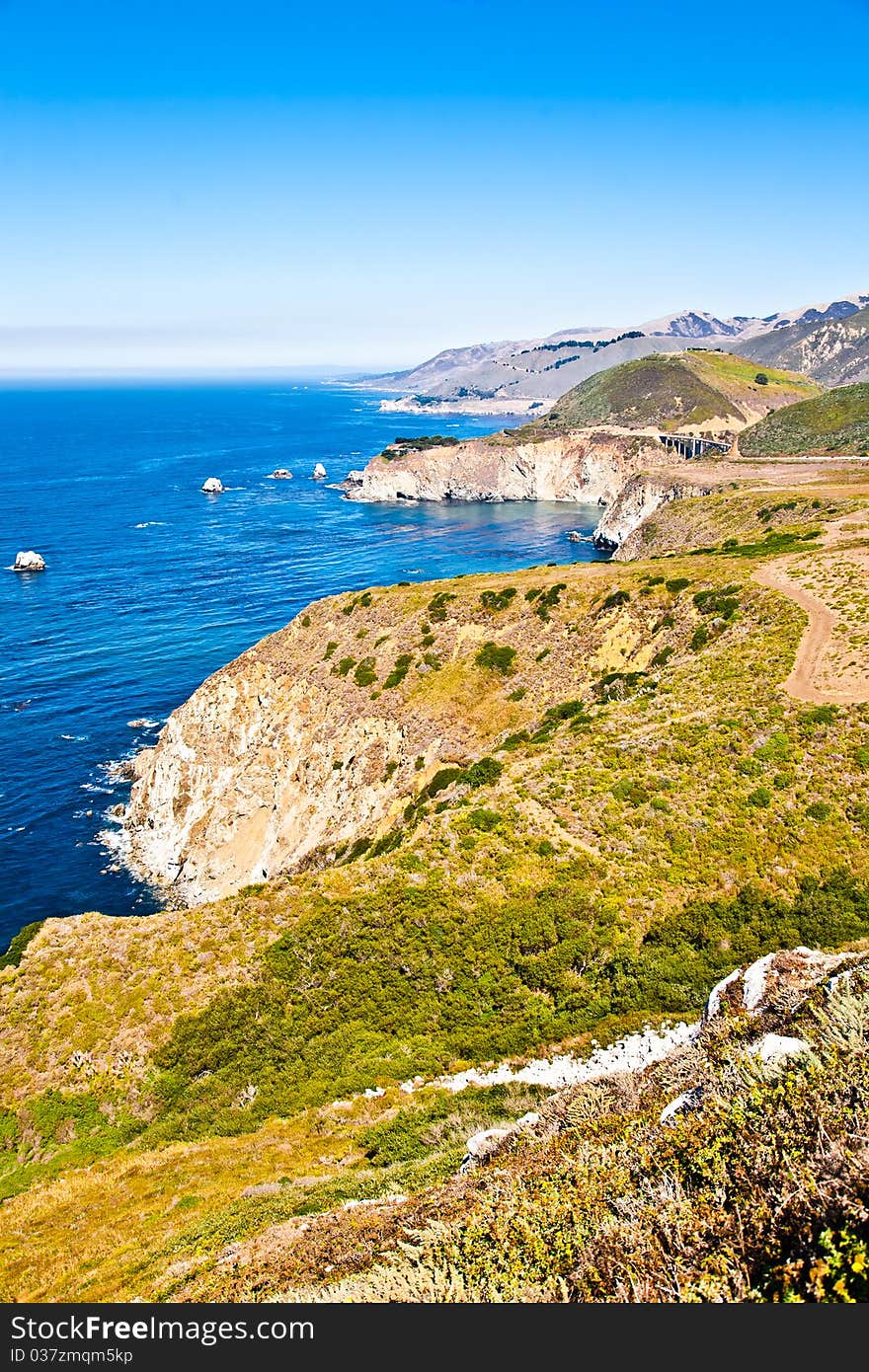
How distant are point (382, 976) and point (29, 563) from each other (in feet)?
462

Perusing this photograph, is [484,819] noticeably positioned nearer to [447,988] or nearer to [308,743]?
[447,988]

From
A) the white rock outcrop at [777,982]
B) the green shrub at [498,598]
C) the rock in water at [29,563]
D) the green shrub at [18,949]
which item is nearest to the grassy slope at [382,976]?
the green shrub at [18,949]

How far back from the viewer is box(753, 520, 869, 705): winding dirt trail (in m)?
32.1

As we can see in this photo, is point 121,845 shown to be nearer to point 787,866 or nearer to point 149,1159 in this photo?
point 149,1159

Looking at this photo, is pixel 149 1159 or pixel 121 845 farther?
pixel 121 845

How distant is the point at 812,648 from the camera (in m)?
36.6

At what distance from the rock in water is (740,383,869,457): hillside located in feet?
505

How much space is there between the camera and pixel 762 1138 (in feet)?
33.6

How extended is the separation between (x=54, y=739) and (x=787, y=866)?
77711 mm

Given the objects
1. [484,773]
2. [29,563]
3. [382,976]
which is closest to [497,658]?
[484,773]

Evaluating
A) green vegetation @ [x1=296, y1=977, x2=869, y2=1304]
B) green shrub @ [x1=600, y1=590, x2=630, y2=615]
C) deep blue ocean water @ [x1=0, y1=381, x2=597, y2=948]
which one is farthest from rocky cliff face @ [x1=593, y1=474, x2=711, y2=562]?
green vegetation @ [x1=296, y1=977, x2=869, y2=1304]

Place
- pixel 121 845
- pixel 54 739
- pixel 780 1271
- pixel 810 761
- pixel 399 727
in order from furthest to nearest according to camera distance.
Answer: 1. pixel 54 739
2. pixel 121 845
3. pixel 399 727
4. pixel 810 761
5. pixel 780 1271

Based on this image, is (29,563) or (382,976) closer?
(382,976)

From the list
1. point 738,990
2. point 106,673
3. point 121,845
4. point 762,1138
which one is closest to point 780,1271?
point 762,1138
